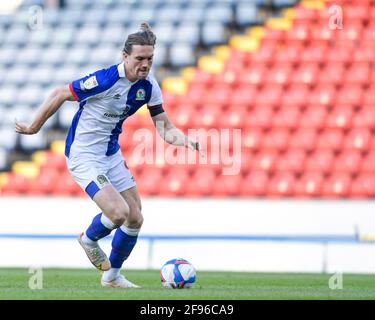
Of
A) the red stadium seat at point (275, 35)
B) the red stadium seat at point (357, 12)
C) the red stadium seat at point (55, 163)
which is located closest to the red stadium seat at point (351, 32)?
the red stadium seat at point (357, 12)

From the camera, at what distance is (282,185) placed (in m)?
16.1

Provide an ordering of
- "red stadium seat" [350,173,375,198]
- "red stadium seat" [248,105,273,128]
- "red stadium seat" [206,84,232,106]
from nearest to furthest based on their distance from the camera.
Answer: "red stadium seat" [350,173,375,198] → "red stadium seat" [248,105,273,128] → "red stadium seat" [206,84,232,106]

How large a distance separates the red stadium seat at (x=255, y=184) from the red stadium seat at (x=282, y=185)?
0.11m

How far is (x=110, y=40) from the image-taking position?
1983 centimetres

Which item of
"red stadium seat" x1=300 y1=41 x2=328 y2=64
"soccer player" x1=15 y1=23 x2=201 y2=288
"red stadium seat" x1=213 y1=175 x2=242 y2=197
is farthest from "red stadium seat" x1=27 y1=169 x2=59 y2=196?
"soccer player" x1=15 y1=23 x2=201 y2=288

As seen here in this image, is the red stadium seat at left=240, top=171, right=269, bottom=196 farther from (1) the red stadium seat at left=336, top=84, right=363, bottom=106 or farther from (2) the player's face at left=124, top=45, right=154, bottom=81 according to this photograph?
(2) the player's face at left=124, top=45, right=154, bottom=81

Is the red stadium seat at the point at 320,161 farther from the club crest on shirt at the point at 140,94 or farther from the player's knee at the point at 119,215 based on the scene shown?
the player's knee at the point at 119,215

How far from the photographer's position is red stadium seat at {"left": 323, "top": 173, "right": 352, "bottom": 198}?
15.9m

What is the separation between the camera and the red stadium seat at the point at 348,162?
16125mm

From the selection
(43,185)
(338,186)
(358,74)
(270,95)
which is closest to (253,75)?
(270,95)

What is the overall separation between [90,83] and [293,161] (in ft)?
27.9

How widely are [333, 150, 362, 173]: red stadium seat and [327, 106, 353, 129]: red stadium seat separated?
569 mm

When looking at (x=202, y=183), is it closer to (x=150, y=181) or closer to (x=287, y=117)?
(x=150, y=181)
